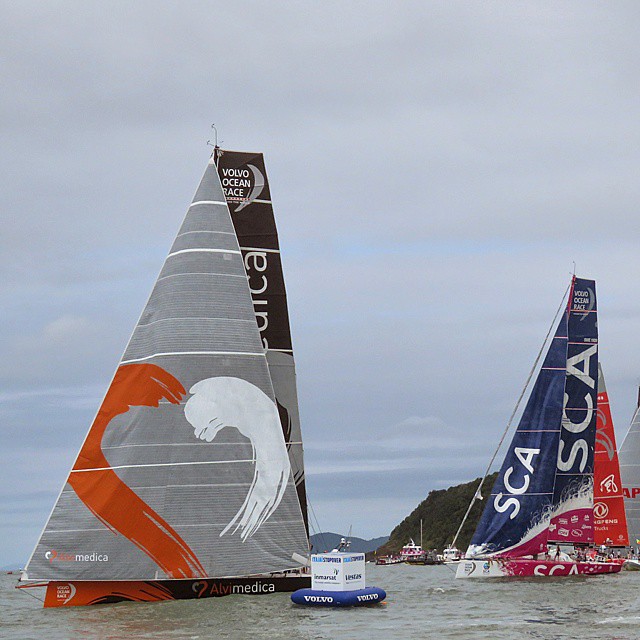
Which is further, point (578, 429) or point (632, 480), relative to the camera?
point (632, 480)

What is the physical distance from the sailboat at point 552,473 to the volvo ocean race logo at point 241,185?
1953 cm

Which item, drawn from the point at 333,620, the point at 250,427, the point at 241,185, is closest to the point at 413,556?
the point at 241,185

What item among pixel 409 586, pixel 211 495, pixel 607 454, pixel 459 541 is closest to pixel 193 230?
pixel 211 495

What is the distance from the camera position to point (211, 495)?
106 ft

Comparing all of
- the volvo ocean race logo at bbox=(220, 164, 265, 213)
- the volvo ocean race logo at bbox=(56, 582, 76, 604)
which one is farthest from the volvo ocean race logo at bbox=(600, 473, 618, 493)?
the volvo ocean race logo at bbox=(56, 582, 76, 604)

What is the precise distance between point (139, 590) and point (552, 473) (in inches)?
986

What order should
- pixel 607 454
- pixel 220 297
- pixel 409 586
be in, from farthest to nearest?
pixel 607 454, pixel 409 586, pixel 220 297

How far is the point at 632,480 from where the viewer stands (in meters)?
70.8

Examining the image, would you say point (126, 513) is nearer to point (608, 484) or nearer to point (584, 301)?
point (584, 301)

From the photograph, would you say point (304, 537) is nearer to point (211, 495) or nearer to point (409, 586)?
point (211, 495)

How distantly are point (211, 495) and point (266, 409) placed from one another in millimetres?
3218

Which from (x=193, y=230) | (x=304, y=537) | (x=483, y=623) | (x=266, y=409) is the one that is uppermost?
(x=193, y=230)

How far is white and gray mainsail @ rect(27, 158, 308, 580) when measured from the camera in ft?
104

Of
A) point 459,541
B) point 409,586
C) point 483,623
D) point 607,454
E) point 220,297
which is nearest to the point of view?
point 483,623
